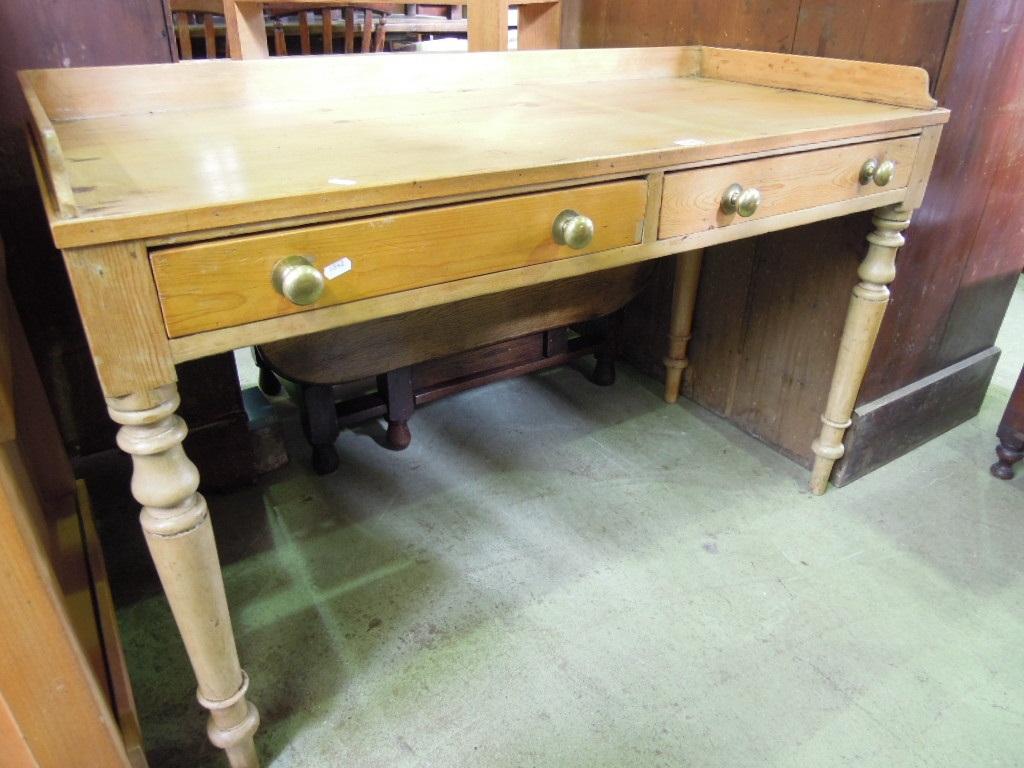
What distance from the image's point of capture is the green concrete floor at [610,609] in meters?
1.12

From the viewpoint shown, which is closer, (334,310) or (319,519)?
(334,310)

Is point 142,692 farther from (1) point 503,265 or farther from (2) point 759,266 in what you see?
(2) point 759,266

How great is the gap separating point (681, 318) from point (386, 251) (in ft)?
4.10

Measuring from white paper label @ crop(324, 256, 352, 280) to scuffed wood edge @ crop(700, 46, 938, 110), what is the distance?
1.07 metres

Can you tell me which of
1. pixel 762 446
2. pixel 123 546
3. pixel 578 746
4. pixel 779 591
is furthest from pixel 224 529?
pixel 762 446

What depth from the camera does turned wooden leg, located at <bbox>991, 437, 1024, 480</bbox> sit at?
171cm

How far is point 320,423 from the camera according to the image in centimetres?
165

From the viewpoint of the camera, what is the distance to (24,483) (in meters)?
0.92

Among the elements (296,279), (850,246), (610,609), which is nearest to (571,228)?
(296,279)

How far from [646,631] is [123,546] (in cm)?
102

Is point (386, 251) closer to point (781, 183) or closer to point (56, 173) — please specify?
point (56, 173)

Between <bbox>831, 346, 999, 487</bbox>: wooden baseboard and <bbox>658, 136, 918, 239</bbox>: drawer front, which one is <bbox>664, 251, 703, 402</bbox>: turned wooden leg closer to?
<bbox>831, 346, 999, 487</bbox>: wooden baseboard

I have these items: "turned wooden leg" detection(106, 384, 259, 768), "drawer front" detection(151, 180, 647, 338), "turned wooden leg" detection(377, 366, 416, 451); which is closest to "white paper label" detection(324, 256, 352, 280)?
"drawer front" detection(151, 180, 647, 338)

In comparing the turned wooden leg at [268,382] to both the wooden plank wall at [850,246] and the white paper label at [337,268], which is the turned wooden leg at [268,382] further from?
the white paper label at [337,268]
